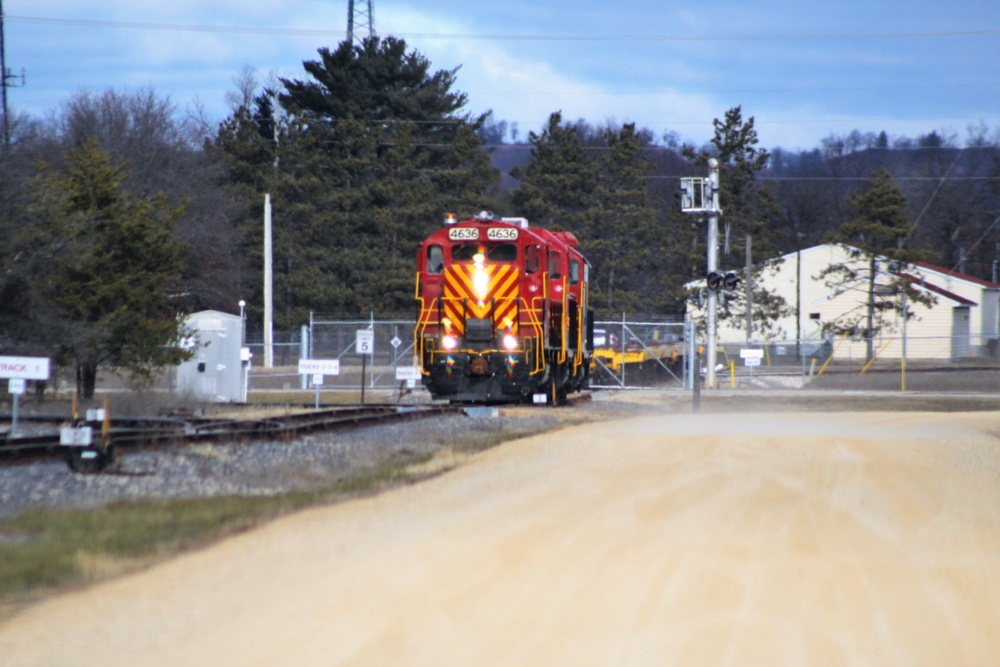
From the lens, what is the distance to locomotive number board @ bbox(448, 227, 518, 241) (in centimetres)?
2425

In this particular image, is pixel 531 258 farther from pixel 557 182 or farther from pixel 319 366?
pixel 557 182

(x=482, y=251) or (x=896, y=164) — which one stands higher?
(x=896, y=164)

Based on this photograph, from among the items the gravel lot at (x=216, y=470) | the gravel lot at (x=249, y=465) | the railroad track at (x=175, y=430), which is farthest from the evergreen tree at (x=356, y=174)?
the gravel lot at (x=216, y=470)

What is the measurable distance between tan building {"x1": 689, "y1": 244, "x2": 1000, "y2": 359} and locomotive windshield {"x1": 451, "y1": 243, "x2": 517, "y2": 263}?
40.8 meters

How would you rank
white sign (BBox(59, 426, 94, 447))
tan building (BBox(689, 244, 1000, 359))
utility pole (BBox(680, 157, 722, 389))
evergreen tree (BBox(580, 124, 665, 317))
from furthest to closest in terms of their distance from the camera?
tan building (BBox(689, 244, 1000, 359)) < evergreen tree (BBox(580, 124, 665, 317)) < utility pole (BBox(680, 157, 722, 389)) < white sign (BBox(59, 426, 94, 447))

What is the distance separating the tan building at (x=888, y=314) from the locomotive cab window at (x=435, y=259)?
135 ft

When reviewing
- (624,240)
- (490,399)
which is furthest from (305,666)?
(624,240)

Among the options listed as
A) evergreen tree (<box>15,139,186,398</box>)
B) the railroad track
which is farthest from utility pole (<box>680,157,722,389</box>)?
the railroad track

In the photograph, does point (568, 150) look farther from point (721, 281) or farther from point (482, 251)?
point (482, 251)

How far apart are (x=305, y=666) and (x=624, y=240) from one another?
58.0 metres

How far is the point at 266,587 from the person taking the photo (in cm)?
677

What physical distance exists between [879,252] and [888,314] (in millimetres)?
8845

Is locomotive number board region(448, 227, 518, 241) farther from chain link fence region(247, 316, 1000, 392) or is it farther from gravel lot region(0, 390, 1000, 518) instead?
chain link fence region(247, 316, 1000, 392)

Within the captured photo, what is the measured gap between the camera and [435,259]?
81.5ft
